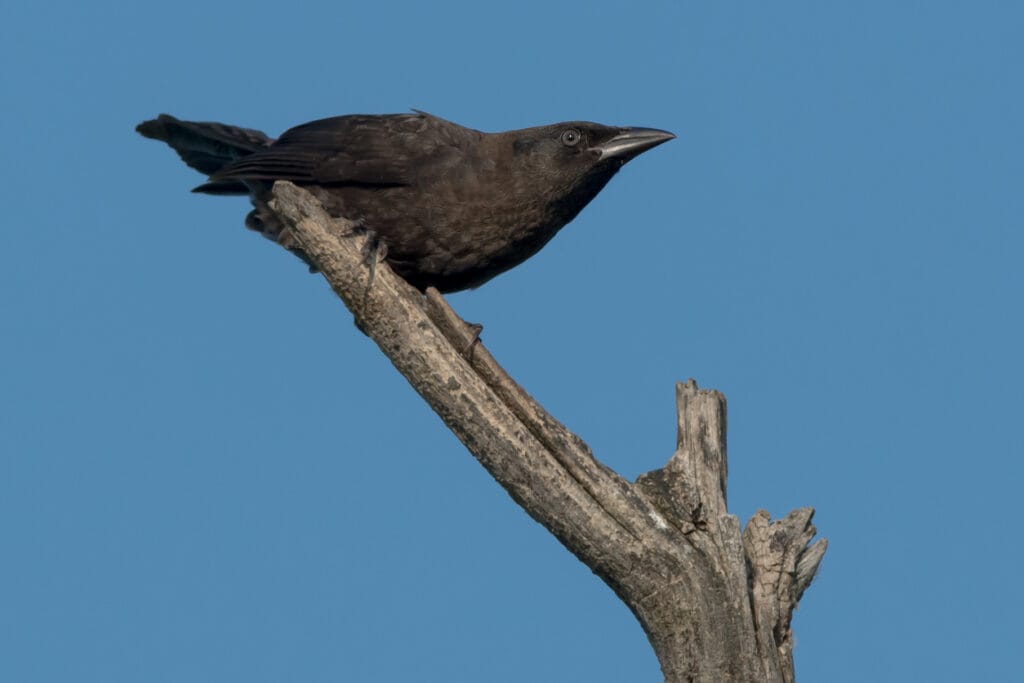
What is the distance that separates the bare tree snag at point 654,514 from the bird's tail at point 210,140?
1719 millimetres

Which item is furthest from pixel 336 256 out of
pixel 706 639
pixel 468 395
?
pixel 706 639

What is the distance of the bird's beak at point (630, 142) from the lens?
6.88 metres

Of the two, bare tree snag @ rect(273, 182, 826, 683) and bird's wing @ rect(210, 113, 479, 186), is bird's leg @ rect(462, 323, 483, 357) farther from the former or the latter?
bird's wing @ rect(210, 113, 479, 186)

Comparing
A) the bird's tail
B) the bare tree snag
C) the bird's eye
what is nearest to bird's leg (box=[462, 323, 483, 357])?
the bare tree snag

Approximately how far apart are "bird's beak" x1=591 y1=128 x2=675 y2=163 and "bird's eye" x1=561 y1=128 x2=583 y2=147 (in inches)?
4.3

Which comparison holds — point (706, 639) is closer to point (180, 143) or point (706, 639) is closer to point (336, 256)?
point (336, 256)

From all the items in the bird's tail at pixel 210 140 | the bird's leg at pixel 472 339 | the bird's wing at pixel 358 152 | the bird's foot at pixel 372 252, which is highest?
the bird's tail at pixel 210 140

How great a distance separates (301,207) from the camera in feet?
22.0

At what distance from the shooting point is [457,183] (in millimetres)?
6973

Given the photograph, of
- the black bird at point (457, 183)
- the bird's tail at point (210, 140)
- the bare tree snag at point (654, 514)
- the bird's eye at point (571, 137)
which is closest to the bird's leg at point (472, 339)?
the bare tree snag at point (654, 514)

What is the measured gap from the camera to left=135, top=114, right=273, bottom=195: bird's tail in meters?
7.82

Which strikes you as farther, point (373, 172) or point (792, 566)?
point (373, 172)

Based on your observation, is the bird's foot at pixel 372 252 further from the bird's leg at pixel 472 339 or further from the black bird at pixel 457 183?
the bird's leg at pixel 472 339

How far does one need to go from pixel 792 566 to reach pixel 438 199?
2743mm
